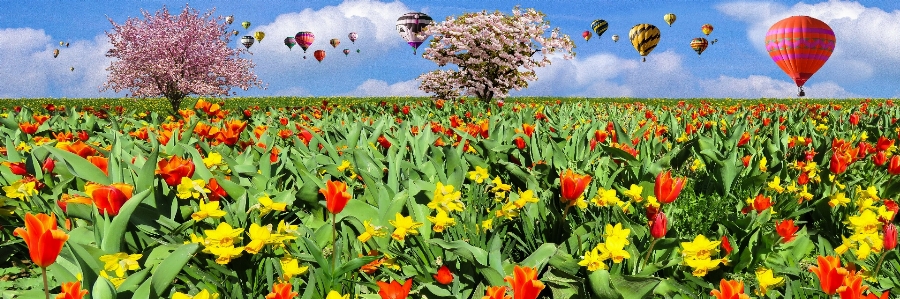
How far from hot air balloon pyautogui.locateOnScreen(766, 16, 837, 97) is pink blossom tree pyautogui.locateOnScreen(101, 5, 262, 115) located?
2768 cm

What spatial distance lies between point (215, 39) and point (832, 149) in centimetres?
2034

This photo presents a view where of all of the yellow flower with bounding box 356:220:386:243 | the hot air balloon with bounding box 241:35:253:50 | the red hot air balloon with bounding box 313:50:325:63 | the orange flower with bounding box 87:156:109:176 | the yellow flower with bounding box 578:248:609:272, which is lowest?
the yellow flower with bounding box 578:248:609:272

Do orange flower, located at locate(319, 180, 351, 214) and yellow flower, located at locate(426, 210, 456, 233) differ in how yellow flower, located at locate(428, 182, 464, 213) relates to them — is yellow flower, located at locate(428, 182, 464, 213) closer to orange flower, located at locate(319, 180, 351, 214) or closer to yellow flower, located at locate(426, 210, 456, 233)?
yellow flower, located at locate(426, 210, 456, 233)

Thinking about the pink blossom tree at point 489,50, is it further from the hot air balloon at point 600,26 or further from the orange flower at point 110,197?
the hot air balloon at point 600,26

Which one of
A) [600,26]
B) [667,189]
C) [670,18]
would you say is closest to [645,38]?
[600,26]

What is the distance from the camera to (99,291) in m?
1.77

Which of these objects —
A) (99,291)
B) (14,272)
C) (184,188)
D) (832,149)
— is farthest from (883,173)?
(14,272)

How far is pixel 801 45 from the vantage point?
33.8 metres

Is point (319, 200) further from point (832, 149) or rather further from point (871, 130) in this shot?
point (871, 130)

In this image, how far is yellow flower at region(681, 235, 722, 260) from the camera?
248 cm

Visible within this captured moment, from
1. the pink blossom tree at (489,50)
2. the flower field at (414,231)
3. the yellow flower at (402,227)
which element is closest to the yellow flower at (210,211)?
the flower field at (414,231)

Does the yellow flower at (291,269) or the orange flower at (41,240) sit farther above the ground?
the orange flower at (41,240)

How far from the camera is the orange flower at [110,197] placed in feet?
7.53

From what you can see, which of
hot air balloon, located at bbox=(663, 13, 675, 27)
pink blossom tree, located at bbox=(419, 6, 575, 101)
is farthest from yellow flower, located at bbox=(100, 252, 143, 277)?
hot air balloon, located at bbox=(663, 13, 675, 27)
